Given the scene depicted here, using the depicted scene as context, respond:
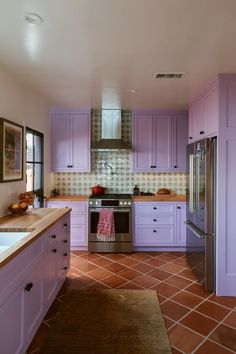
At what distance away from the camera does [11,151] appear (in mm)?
2885

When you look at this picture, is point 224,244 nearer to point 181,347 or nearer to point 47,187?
point 181,347

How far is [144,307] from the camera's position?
2.58 m

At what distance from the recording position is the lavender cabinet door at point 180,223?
14.1 feet

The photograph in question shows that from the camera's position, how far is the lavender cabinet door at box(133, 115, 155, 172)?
15.1ft

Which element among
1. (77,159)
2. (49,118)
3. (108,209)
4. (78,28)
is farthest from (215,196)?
(49,118)

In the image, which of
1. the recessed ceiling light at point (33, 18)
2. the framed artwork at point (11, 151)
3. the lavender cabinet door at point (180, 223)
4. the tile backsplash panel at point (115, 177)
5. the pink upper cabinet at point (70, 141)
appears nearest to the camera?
the recessed ceiling light at point (33, 18)

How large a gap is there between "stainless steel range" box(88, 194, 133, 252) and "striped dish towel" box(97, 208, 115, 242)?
0.07 metres

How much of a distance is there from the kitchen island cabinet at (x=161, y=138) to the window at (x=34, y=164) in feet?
5.47

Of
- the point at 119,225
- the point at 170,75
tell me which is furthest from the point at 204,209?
the point at 119,225

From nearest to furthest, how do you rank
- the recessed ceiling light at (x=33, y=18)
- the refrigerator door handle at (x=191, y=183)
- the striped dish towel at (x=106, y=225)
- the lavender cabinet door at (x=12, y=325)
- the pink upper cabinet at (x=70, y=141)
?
the lavender cabinet door at (x=12, y=325) < the recessed ceiling light at (x=33, y=18) < the refrigerator door handle at (x=191, y=183) < the striped dish towel at (x=106, y=225) < the pink upper cabinet at (x=70, y=141)

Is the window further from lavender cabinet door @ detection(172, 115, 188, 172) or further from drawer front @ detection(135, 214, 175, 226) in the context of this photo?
lavender cabinet door @ detection(172, 115, 188, 172)

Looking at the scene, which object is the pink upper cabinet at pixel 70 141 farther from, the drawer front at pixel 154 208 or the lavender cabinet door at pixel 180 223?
the lavender cabinet door at pixel 180 223

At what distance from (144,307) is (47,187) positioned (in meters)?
2.63

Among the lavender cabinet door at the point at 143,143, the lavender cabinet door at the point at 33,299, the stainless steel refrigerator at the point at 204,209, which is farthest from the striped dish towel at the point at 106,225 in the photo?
the lavender cabinet door at the point at 33,299
